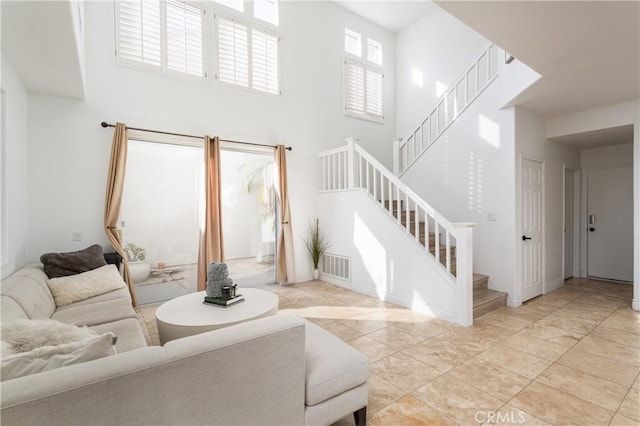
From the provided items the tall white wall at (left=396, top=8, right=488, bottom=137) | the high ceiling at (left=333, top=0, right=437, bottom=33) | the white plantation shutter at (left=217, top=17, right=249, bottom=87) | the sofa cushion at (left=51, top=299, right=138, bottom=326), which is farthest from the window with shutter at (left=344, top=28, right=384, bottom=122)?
the sofa cushion at (left=51, top=299, right=138, bottom=326)

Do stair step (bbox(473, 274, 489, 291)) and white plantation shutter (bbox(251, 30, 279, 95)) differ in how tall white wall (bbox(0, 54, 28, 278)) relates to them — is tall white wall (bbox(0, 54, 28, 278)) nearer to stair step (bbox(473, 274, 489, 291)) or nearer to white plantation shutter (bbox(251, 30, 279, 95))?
white plantation shutter (bbox(251, 30, 279, 95))

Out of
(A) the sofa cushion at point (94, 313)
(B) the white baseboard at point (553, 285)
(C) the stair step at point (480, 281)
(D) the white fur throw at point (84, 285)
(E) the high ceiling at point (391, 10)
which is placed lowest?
(B) the white baseboard at point (553, 285)

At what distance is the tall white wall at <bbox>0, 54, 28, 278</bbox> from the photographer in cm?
273

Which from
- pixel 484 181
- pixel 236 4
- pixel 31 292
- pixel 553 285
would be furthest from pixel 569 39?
pixel 31 292

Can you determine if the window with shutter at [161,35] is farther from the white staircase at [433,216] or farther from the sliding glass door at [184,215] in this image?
the white staircase at [433,216]

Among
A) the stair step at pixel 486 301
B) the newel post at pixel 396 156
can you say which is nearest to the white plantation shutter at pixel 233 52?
the newel post at pixel 396 156

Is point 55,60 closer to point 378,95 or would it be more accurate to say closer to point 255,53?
point 255,53

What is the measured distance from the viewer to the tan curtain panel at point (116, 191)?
12.4 ft

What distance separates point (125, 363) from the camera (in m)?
1.11

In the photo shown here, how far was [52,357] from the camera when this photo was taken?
3.83ft

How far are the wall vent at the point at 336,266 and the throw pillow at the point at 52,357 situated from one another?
400cm

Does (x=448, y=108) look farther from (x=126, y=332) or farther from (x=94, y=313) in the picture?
(x=94, y=313)

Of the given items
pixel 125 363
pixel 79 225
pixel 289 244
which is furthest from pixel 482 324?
pixel 79 225

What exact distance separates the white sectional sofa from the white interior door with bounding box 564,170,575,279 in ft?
18.8
